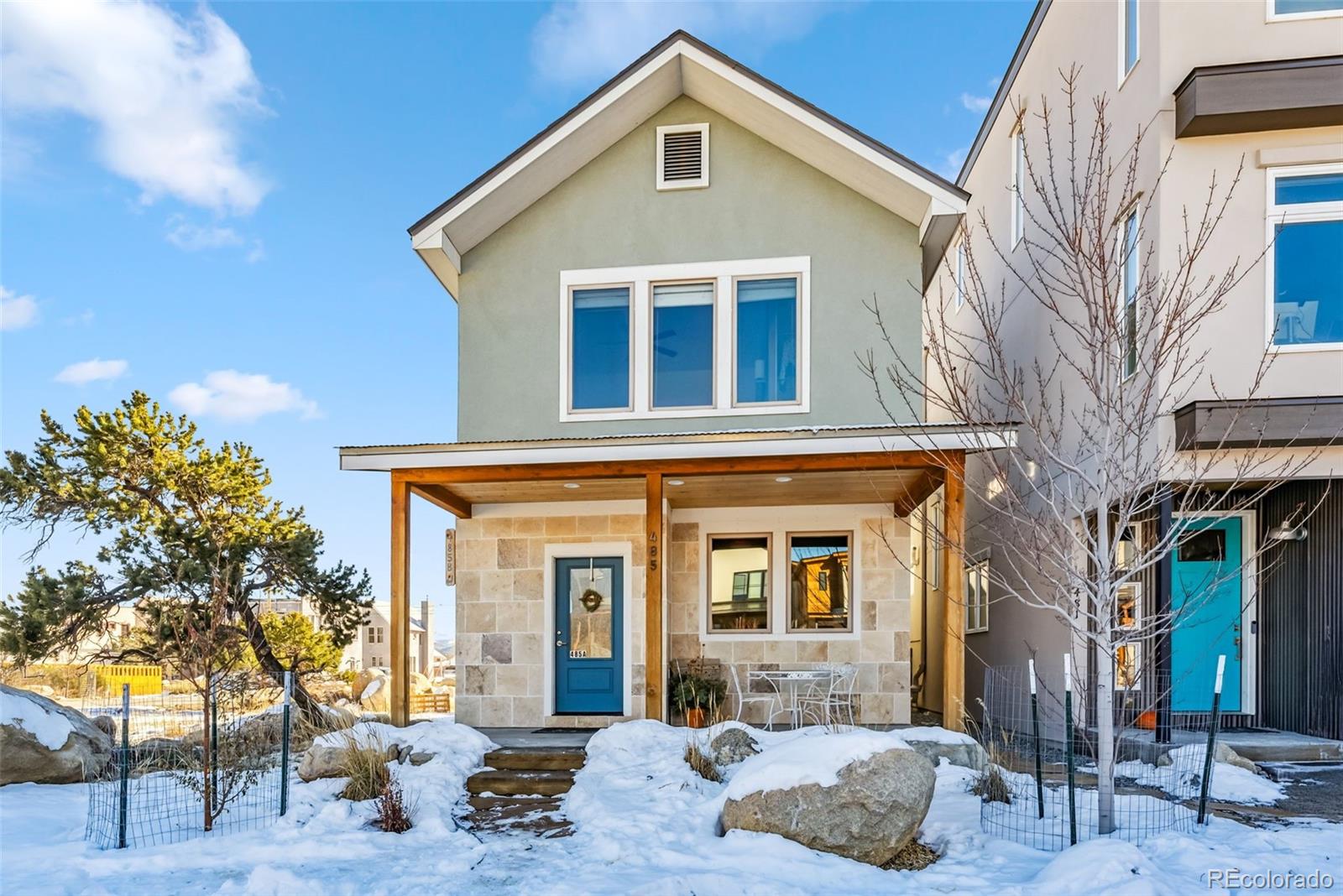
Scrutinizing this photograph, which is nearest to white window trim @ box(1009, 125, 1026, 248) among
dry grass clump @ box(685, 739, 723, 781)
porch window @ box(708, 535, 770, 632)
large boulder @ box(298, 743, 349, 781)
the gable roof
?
the gable roof

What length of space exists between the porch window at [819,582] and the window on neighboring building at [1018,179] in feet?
16.4

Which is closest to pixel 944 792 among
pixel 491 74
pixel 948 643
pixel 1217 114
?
pixel 948 643

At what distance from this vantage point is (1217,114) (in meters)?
7.86

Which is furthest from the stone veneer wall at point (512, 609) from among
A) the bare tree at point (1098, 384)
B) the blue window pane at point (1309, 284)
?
the blue window pane at point (1309, 284)

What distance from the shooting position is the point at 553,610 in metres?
11.1

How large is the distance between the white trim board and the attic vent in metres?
4.41

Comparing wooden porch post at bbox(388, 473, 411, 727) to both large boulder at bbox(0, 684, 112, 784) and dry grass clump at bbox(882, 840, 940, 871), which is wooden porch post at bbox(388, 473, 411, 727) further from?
dry grass clump at bbox(882, 840, 940, 871)

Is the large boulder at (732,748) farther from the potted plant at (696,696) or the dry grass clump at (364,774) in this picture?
the dry grass clump at (364,774)

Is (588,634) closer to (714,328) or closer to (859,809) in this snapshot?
(714,328)

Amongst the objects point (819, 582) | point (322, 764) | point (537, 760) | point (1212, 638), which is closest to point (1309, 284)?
point (1212, 638)

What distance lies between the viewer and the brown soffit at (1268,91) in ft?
25.6

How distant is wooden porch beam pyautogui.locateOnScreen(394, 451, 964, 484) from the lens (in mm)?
8922

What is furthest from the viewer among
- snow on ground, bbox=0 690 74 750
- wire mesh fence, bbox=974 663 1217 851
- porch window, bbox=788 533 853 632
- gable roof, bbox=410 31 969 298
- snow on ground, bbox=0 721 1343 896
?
porch window, bbox=788 533 853 632

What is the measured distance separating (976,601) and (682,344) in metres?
6.70
